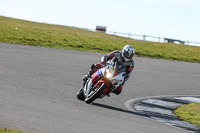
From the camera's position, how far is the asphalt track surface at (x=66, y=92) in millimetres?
6832

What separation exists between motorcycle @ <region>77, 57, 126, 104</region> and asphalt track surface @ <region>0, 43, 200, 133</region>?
0.31 m

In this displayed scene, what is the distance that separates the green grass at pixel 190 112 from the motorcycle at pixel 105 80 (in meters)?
1.93

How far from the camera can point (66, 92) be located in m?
11.3

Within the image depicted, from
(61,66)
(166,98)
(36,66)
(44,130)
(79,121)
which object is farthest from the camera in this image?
(61,66)

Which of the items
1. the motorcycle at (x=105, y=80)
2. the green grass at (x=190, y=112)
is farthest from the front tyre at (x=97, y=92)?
the green grass at (x=190, y=112)

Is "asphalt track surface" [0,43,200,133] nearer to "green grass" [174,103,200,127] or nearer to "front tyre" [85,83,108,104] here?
"front tyre" [85,83,108,104]

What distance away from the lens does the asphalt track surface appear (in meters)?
6.83

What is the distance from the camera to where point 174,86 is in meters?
16.7

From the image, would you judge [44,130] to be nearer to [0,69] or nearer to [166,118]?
[166,118]

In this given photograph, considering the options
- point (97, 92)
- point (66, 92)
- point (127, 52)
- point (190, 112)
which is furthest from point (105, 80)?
point (190, 112)

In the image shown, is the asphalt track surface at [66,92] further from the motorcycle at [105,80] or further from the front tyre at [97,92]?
the motorcycle at [105,80]

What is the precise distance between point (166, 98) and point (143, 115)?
380 centimetres

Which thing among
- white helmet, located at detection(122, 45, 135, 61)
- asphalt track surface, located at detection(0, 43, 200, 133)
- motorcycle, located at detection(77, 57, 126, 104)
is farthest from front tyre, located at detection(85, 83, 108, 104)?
white helmet, located at detection(122, 45, 135, 61)

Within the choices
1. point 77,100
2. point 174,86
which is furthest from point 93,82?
point 174,86
